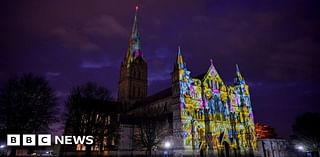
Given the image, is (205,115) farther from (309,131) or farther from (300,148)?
(300,148)

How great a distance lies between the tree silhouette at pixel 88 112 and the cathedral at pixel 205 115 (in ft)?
31.9

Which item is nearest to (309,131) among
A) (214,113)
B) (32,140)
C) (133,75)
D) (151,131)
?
(214,113)

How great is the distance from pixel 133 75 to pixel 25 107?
5088 cm

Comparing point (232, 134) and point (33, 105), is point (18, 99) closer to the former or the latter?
point (33, 105)

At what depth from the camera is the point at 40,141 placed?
893 inches

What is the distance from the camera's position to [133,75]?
78.7m

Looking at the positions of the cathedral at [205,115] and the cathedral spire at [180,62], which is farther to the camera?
the cathedral spire at [180,62]

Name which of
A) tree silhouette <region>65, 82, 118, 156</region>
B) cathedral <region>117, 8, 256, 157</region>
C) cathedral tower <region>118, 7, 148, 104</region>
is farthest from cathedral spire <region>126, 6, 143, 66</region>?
tree silhouette <region>65, 82, 118, 156</region>

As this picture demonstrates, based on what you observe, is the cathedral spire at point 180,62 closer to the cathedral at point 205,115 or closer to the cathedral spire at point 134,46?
the cathedral at point 205,115

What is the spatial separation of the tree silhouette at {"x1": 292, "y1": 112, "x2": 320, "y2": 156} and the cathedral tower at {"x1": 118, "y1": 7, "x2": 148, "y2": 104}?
49.4m

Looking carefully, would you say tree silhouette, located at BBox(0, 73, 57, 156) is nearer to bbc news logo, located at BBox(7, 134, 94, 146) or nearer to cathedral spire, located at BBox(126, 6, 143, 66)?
bbc news logo, located at BBox(7, 134, 94, 146)

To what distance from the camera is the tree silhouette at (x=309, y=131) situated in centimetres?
5581

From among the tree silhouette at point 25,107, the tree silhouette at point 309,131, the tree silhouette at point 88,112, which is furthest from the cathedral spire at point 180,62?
the tree silhouette at point 309,131

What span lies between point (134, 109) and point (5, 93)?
4111cm
